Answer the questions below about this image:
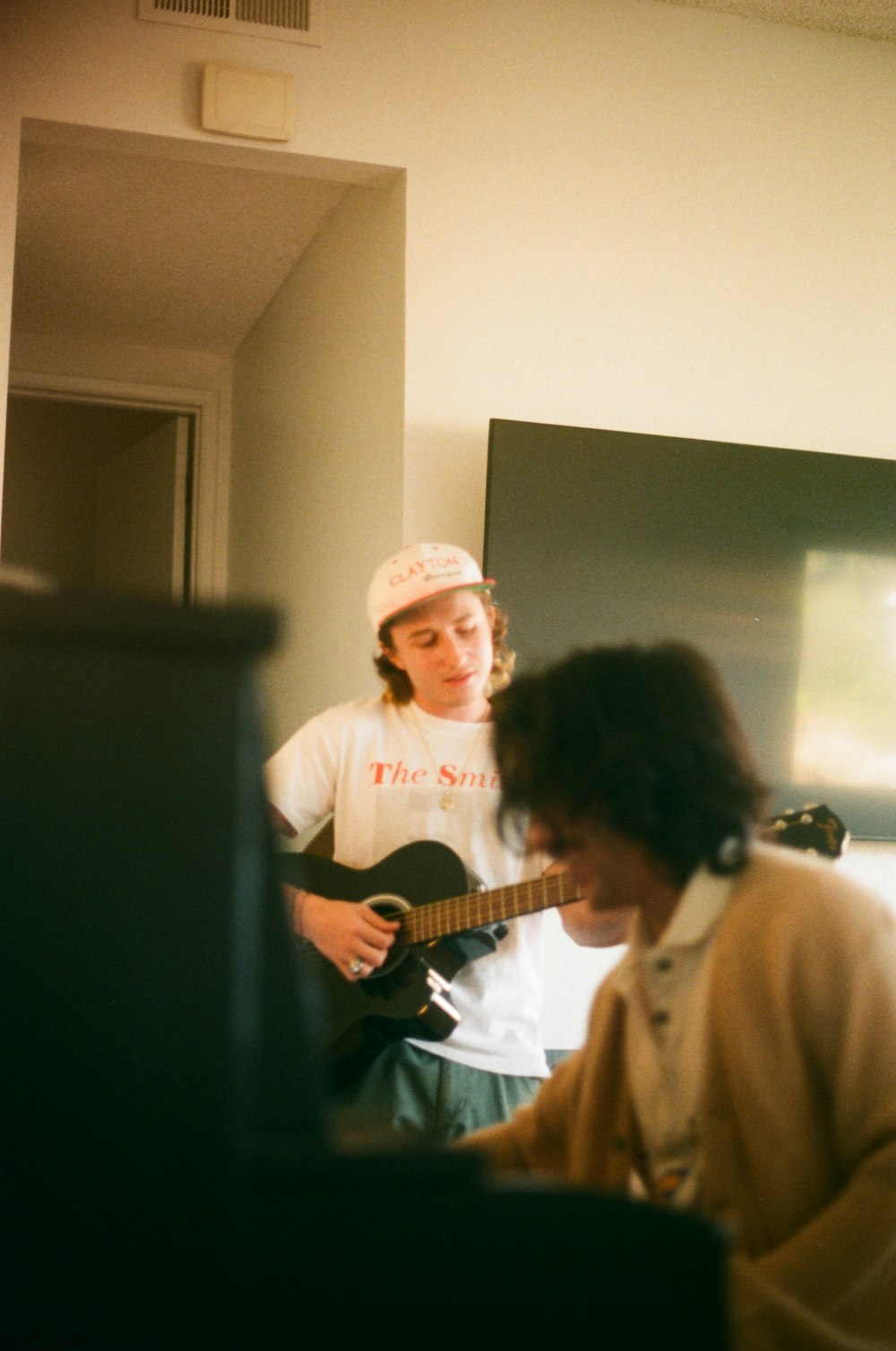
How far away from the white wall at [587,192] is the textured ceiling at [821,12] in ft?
0.13

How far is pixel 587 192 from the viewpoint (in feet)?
10.9

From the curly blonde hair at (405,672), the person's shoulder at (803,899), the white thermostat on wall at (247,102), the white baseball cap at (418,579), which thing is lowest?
the person's shoulder at (803,899)

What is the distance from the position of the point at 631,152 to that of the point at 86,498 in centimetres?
373

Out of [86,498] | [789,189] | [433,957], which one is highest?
[789,189]

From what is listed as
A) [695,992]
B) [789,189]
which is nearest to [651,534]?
[789,189]

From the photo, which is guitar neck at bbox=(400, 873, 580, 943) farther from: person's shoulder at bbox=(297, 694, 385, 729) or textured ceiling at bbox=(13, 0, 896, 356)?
textured ceiling at bbox=(13, 0, 896, 356)

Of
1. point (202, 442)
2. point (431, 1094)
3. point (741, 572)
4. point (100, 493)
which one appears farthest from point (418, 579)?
point (100, 493)

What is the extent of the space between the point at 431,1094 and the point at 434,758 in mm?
536

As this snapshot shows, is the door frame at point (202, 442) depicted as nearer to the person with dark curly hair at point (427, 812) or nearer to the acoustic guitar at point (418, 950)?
the person with dark curly hair at point (427, 812)

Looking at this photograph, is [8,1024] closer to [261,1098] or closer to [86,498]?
[261,1098]

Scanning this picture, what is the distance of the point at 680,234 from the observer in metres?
3.38

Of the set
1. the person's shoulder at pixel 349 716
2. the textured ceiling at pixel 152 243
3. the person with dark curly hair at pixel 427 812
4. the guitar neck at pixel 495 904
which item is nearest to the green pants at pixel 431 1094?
the person with dark curly hair at pixel 427 812

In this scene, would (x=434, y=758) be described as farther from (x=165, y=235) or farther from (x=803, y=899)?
(x=165, y=235)

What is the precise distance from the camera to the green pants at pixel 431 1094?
2180 mm
